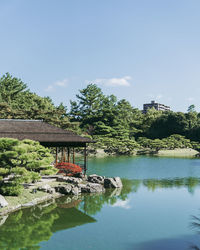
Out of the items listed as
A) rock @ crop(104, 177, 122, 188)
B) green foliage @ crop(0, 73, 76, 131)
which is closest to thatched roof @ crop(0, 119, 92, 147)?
rock @ crop(104, 177, 122, 188)

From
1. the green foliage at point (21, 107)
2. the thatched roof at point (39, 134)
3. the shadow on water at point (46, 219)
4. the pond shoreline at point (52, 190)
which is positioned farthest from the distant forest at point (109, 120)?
the shadow on water at point (46, 219)

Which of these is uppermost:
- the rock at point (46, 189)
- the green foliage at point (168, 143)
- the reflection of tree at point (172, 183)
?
the green foliage at point (168, 143)

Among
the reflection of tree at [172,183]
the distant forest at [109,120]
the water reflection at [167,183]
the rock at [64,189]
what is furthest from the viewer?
the distant forest at [109,120]

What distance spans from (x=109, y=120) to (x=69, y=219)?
120 ft

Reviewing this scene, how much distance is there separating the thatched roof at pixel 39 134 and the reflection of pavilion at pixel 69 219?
5.88m

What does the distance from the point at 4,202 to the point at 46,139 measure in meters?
6.08

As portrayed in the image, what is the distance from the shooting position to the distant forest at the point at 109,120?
3747 cm

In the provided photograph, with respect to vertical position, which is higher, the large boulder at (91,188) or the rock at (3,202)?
the rock at (3,202)

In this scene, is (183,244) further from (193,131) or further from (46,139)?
(193,131)

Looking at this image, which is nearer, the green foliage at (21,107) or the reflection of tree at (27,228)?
the reflection of tree at (27,228)

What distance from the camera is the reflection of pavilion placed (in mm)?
9164

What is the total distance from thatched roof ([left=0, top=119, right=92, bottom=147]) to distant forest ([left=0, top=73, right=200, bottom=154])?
47.4 feet

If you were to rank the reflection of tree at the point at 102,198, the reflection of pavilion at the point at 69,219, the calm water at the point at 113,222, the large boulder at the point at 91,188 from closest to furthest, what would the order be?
the calm water at the point at 113,222 < the reflection of pavilion at the point at 69,219 < the reflection of tree at the point at 102,198 < the large boulder at the point at 91,188

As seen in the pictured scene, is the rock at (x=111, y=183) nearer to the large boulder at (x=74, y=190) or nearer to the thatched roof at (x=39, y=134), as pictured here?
the large boulder at (x=74, y=190)
